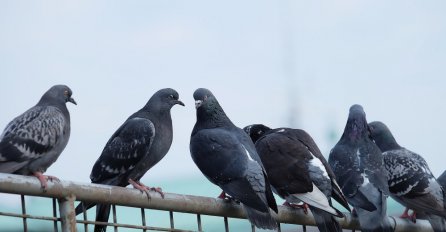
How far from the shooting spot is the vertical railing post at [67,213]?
4723mm

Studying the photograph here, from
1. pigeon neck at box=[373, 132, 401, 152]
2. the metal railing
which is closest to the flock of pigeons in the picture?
the metal railing

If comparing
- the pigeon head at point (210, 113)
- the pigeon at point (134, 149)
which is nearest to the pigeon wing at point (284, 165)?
the pigeon head at point (210, 113)

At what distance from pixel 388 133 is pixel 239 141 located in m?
4.35

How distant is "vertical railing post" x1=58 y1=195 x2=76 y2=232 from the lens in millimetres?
4723

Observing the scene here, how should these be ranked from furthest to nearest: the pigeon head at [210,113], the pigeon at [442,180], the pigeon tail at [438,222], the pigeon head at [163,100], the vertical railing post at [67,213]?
the pigeon at [442,180] < the pigeon tail at [438,222] < the pigeon head at [163,100] < the pigeon head at [210,113] < the vertical railing post at [67,213]

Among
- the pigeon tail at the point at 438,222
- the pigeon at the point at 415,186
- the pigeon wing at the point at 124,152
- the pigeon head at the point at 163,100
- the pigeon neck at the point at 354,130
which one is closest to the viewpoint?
the pigeon wing at the point at 124,152

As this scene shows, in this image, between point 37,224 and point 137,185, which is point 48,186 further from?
point 137,185

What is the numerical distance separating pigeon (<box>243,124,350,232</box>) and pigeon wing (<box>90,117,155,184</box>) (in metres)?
1.00

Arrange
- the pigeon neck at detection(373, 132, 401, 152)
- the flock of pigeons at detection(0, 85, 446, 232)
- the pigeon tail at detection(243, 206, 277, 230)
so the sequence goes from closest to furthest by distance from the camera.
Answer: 1. the pigeon tail at detection(243, 206, 277, 230)
2. the flock of pigeons at detection(0, 85, 446, 232)
3. the pigeon neck at detection(373, 132, 401, 152)

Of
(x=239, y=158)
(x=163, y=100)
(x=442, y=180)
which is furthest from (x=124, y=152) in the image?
(x=442, y=180)

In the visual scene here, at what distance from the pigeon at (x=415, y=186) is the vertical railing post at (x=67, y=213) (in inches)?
221

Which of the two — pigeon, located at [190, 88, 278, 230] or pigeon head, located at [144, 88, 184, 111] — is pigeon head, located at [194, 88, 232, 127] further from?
pigeon head, located at [144, 88, 184, 111]

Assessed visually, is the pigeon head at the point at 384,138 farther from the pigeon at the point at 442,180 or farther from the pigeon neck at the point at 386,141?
the pigeon at the point at 442,180

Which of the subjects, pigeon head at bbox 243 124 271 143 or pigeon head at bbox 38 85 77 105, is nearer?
pigeon head at bbox 38 85 77 105
